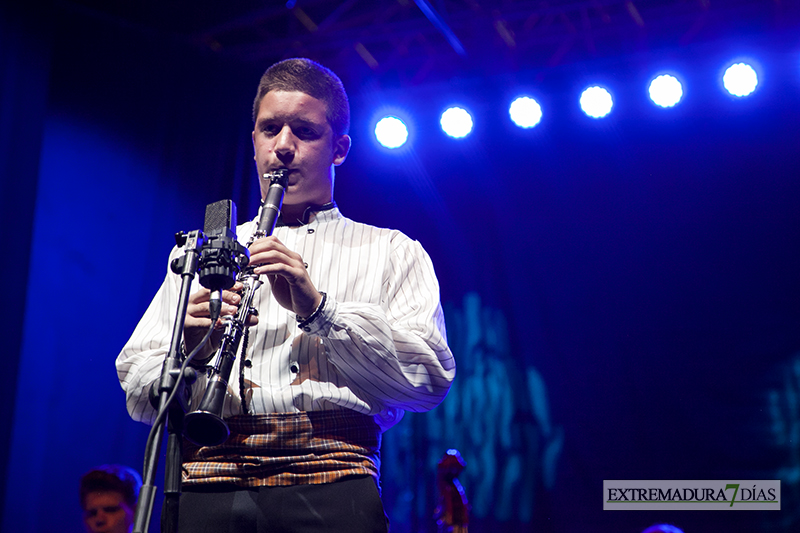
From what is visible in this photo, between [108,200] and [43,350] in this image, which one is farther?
[108,200]

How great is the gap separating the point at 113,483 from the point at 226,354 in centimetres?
239

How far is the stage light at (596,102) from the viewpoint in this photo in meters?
5.11

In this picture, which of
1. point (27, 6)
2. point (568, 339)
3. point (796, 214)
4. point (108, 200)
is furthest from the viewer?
point (568, 339)

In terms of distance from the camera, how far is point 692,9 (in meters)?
4.86

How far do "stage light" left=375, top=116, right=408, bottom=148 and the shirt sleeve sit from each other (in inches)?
154

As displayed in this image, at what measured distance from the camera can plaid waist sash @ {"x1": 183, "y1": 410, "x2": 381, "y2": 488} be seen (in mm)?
1414

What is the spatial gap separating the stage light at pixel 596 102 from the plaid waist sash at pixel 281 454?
4.19 metres

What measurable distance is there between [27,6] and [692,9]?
4.05 metres

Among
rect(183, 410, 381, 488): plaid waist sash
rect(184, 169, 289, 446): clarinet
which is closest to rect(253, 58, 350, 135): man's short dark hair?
rect(184, 169, 289, 446): clarinet

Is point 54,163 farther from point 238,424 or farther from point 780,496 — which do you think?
point 780,496

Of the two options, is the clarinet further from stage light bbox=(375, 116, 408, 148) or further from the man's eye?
stage light bbox=(375, 116, 408, 148)

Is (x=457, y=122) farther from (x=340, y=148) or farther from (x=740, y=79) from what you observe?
(x=340, y=148)

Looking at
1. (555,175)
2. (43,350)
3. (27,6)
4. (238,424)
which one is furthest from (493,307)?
(238,424)

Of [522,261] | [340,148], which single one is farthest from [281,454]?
[522,261]
